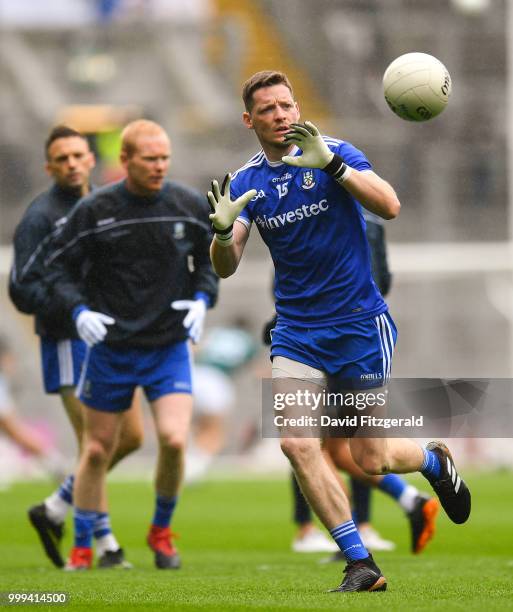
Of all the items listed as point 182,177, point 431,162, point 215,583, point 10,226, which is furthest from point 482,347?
point 215,583

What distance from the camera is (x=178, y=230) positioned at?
766 cm

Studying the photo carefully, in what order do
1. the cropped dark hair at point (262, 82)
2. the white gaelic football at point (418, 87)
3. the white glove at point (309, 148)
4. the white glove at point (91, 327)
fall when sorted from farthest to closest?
1. the white glove at point (91, 327)
2. the white gaelic football at point (418, 87)
3. the cropped dark hair at point (262, 82)
4. the white glove at point (309, 148)

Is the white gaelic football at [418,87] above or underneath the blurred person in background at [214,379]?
above

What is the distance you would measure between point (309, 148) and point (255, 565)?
9.13 ft

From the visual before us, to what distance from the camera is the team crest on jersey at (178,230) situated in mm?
7656

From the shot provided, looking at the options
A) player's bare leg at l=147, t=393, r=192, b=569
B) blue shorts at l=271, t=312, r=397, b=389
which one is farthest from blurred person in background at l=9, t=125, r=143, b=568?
blue shorts at l=271, t=312, r=397, b=389

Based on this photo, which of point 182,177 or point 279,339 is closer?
point 279,339

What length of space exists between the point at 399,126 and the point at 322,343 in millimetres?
17508

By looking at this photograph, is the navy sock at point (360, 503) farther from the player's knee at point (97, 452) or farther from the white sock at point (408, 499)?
the player's knee at point (97, 452)

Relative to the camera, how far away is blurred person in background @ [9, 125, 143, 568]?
25.9 ft

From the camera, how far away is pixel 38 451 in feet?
46.2

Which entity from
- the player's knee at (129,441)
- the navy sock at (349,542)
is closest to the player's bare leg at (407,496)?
the player's knee at (129,441)

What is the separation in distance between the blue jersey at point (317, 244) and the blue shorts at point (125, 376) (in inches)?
65.4

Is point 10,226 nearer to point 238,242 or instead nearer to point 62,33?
point 62,33
